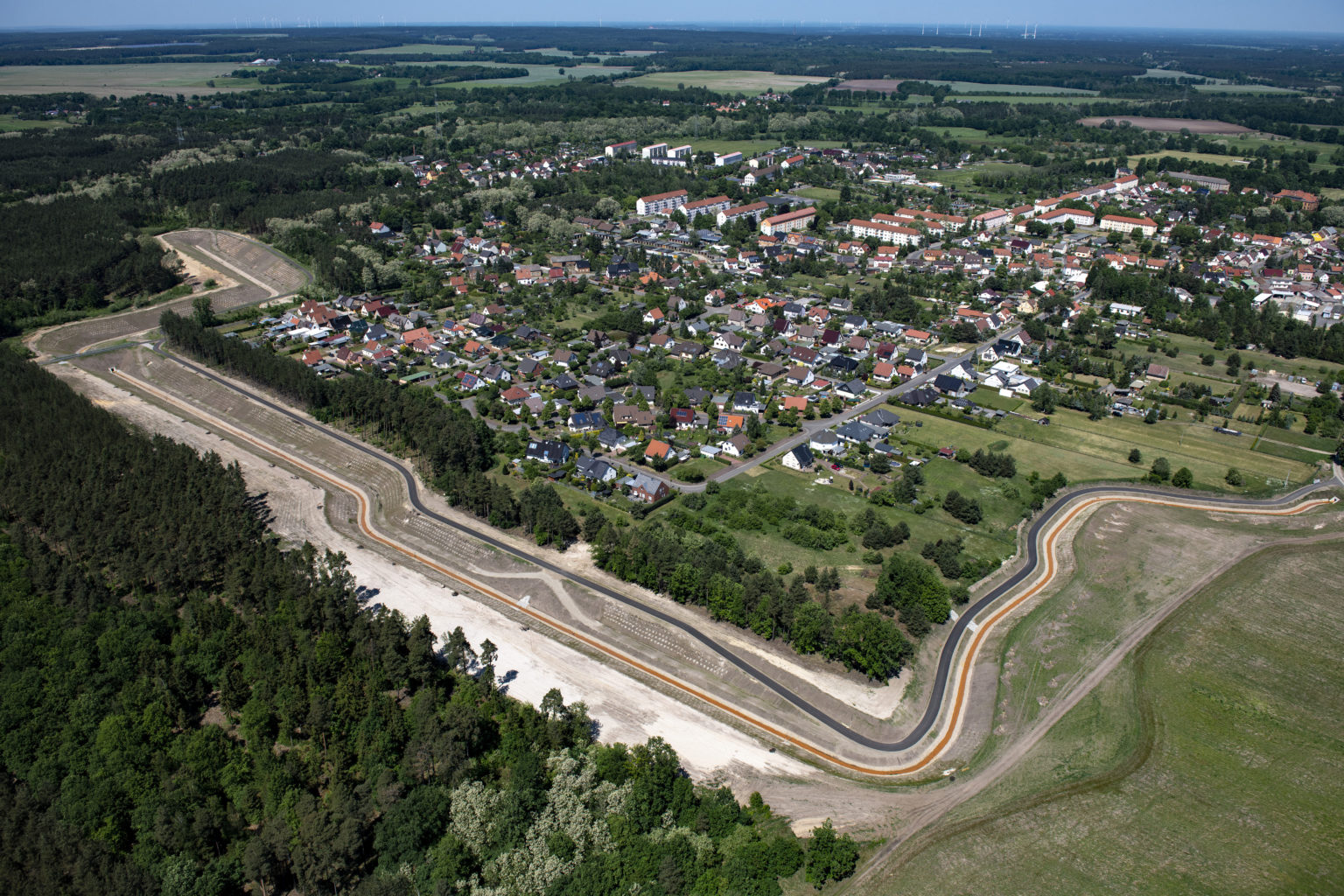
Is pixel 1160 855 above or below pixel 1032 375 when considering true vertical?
below

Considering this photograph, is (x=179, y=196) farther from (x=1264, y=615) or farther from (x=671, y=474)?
(x=1264, y=615)

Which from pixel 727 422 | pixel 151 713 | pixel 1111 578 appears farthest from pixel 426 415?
pixel 1111 578

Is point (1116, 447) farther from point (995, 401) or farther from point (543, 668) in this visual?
point (543, 668)

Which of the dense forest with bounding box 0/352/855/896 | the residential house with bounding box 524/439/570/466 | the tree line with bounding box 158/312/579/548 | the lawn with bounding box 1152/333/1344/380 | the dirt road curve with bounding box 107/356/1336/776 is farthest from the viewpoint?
the lawn with bounding box 1152/333/1344/380

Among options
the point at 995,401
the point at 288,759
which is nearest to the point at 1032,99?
the point at 995,401

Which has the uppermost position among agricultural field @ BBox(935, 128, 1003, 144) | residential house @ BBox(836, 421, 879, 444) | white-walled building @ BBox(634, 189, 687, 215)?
agricultural field @ BBox(935, 128, 1003, 144)

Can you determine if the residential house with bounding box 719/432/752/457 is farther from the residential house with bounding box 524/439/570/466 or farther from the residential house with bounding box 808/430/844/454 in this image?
the residential house with bounding box 524/439/570/466

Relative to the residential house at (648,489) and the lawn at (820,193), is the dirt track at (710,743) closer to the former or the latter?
the residential house at (648,489)

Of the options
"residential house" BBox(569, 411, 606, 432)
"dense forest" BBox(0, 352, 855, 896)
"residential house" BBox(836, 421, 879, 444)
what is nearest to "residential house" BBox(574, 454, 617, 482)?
"residential house" BBox(569, 411, 606, 432)
